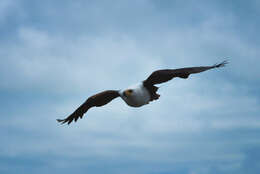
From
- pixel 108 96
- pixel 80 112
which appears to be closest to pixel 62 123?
pixel 80 112

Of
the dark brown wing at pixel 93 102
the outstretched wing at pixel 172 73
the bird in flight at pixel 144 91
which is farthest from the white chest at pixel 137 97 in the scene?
the dark brown wing at pixel 93 102

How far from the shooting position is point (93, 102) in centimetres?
1463

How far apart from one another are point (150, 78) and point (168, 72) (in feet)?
2.16

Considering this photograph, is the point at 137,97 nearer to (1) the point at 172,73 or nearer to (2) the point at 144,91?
(2) the point at 144,91

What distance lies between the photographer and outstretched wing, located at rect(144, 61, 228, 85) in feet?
42.7

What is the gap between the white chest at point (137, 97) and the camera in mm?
Result: 12414

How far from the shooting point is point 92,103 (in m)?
14.7

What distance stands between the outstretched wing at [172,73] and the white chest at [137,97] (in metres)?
0.51

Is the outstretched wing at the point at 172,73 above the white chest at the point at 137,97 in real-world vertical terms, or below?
above

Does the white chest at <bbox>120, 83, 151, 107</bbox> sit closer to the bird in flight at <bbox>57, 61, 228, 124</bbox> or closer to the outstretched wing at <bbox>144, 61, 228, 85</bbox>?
the bird in flight at <bbox>57, 61, 228, 124</bbox>

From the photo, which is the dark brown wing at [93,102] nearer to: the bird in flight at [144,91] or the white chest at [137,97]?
the bird in flight at [144,91]

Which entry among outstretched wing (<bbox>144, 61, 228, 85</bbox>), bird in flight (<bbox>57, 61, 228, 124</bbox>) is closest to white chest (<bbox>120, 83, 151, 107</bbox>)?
bird in flight (<bbox>57, 61, 228, 124</bbox>)

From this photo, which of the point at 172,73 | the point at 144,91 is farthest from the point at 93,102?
the point at 172,73

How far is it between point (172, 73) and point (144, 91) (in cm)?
116
